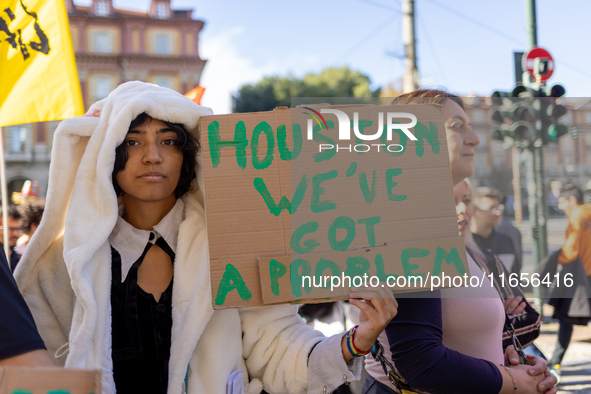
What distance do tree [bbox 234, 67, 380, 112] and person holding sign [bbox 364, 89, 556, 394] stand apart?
96.6ft

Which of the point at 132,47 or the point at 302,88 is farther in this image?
the point at 302,88

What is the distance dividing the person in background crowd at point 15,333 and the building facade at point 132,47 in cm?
2695

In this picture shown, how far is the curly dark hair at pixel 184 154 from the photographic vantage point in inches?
59.4

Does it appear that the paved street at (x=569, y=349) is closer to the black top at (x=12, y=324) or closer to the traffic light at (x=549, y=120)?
the traffic light at (x=549, y=120)

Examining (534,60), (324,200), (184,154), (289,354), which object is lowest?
(289,354)

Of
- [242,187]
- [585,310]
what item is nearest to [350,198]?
[242,187]

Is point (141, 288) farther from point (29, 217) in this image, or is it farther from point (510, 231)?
point (510, 231)

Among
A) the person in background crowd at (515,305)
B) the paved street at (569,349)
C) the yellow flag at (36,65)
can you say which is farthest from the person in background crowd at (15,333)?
the paved street at (569,349)

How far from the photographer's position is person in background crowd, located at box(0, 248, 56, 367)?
997 mm

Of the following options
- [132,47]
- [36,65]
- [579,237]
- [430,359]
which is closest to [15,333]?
[430,359]

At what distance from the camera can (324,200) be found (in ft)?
4.42

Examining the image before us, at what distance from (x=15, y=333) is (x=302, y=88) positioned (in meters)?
33.6

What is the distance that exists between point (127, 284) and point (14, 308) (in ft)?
1.69

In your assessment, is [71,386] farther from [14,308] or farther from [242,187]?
[242,187]
